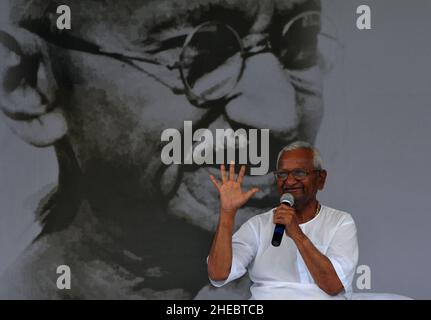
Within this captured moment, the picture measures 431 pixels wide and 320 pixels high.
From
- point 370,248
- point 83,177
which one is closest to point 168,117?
point 83,177

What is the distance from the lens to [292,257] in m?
3.03

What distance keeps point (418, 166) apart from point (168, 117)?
1.21 meters

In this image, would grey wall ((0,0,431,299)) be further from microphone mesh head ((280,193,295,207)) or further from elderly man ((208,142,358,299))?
microphone mesh head ((280,193,295,207))

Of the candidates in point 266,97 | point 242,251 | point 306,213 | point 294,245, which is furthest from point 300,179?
point 266,97

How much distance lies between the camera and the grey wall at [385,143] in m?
3.63

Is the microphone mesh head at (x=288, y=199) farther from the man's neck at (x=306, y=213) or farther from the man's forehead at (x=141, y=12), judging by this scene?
the man's forehead at (x=141, y=12)

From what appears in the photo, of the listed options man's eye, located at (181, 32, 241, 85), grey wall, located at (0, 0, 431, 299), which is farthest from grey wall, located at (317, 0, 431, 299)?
man's eye, located at (181, 32, 241, 85)

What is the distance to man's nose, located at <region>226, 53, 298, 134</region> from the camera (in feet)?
12.0

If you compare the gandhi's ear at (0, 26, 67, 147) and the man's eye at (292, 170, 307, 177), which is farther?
the gandhi's ear at (0, 26, 67, 147)

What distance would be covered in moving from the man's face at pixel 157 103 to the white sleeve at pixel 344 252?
76cm

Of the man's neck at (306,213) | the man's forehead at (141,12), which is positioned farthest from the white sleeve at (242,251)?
the man's forehead at (141,12)

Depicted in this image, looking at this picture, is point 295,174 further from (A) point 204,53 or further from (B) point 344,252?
(A) point 204,53

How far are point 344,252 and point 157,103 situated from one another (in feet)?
4.20
